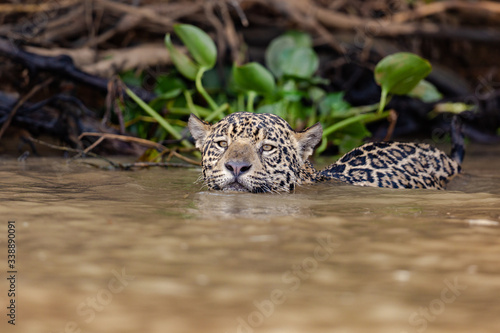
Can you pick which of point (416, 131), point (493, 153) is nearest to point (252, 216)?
point (493, 153)

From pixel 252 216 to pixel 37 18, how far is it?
566 cm

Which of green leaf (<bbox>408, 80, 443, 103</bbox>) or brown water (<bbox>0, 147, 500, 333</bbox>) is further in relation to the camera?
green leaf (<bbox>408, 80, 443, 103</bbox>)

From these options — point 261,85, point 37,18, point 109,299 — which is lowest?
point 109,299

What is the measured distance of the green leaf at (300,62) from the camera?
788cm

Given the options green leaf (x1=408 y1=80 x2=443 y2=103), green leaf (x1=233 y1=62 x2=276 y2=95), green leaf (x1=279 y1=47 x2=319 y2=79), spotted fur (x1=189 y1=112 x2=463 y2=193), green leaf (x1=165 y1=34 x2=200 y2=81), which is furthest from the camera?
green leaf (x1=279 y1=47 x2=319 y2=79)

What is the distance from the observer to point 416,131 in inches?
412

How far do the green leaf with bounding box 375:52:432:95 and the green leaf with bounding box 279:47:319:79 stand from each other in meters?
1.40

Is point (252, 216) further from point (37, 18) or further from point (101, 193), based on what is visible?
point (37, 18)

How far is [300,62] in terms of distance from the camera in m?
7.90

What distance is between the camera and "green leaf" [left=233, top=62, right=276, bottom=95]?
22.3 feet

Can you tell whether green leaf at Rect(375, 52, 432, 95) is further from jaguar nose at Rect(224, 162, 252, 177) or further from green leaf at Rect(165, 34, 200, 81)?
jaguar nose at Rect(224, 162, 252, 177)

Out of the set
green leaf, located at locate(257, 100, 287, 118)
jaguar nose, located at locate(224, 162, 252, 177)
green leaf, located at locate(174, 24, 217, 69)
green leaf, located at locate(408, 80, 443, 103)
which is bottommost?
jaguar nose, located at locate(224, 162, 252, 177)

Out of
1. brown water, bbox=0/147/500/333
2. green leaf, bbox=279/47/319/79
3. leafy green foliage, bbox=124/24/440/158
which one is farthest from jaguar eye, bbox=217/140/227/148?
green leaf, bbox=279/47/319/79

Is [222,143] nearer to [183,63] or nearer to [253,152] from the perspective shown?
[253,152]
